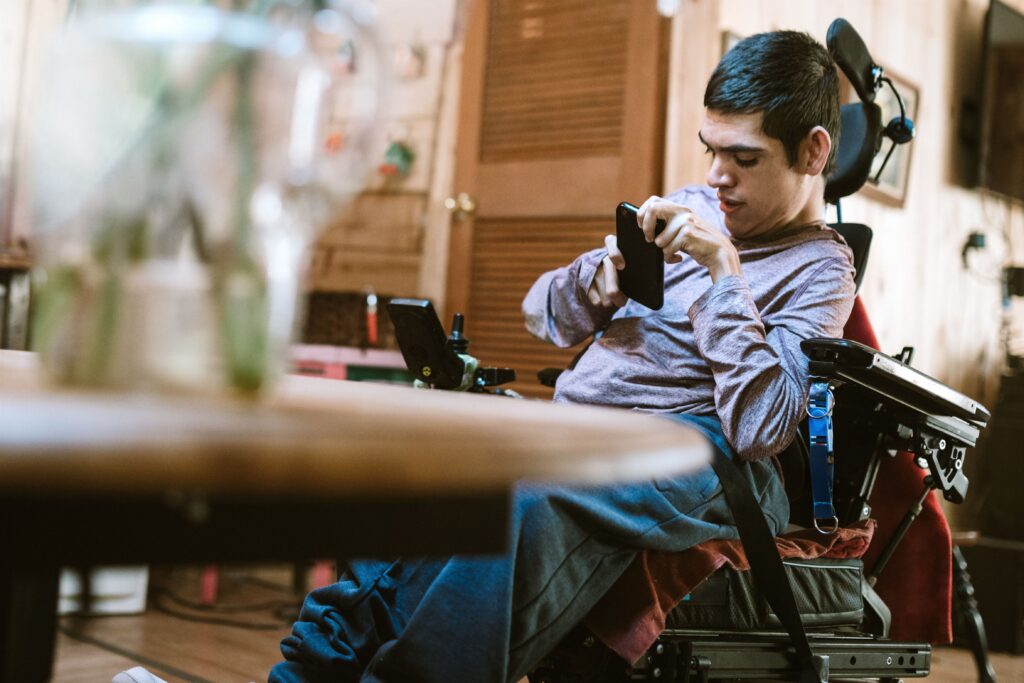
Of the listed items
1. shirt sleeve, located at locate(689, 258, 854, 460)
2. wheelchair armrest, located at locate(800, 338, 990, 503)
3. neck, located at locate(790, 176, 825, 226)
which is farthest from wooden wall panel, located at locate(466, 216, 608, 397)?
shirt sleeve, located at locate(689, 258, 854, 460)

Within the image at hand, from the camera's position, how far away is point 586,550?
1185mm

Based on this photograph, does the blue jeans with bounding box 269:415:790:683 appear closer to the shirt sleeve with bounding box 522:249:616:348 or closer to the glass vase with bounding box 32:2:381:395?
the shirt sleeve with bounding box 522:249:616:348

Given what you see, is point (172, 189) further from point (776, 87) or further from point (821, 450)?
point (776, 87)

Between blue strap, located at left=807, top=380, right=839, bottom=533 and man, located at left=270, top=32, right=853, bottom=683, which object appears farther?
blue strap, located at left=807, top=380, right=839, bottom=533

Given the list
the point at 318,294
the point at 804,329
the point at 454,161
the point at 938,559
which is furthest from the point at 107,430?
the point at 318,294

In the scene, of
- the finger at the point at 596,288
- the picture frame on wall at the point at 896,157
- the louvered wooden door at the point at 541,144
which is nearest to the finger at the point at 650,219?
the finger at the point at 596,288

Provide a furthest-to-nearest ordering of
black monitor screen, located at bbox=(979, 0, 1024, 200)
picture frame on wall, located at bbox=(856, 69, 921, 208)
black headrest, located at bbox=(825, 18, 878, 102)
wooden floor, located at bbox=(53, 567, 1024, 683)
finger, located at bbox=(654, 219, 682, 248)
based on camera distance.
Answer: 1. black monitor screen, located at bbox=(979, 0, 1024, 200)
2. picture frame on wall, located at bbox=(856, 69, 921, 208)
3. wooden floor, located at bbox=(53, 567, 1024, 683)
4. black headrest, located at bbox=(825, 18, 878, 102)
5. finger, located at bbox=(654, 219, 682, 248)

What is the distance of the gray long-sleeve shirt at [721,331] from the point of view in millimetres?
1288

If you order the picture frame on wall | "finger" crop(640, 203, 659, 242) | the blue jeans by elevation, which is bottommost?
the blue jeans

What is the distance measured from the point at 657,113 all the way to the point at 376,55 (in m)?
2.34

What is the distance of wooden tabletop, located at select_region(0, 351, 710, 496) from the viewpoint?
37 cm

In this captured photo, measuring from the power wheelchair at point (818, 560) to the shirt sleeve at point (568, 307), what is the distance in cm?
21

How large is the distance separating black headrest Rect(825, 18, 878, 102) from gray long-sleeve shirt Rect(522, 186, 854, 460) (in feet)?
1.07

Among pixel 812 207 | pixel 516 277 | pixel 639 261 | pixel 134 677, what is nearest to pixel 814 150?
pixel 812 207
